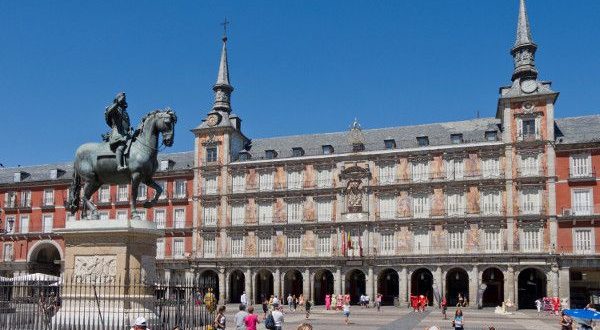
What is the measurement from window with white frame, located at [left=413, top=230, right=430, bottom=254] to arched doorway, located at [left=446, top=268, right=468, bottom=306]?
3571 mm

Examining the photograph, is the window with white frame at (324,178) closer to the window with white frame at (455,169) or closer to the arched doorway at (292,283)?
the arched doorway at (292,283)

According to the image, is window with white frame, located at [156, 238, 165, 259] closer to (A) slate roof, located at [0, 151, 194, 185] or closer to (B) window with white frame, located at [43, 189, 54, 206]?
(A) slate roof, located at [0, 151, 194, 185]

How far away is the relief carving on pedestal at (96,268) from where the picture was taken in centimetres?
1639

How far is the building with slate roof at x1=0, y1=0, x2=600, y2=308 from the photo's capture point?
184ft

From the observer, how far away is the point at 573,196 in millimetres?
55469

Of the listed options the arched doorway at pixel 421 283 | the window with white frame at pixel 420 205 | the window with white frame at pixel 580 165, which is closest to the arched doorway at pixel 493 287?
the arched doorway at pixel 421 283

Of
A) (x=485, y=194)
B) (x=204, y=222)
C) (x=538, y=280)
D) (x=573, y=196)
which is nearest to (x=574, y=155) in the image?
(x=573, y=196)

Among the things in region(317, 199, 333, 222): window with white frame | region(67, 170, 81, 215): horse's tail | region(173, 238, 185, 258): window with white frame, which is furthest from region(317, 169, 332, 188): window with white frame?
region(67, 170, 81, 215): horse's tail

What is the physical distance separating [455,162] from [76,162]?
46469 millimetres

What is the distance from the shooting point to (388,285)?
64500 mm

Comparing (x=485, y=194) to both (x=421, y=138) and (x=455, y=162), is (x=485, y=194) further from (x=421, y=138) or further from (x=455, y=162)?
(x=421, y=138)

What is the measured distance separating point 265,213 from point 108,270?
49.4m

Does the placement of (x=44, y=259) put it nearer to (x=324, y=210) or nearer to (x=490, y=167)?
(x=324, y=210)

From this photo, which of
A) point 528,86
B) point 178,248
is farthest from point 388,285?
point 528,86
